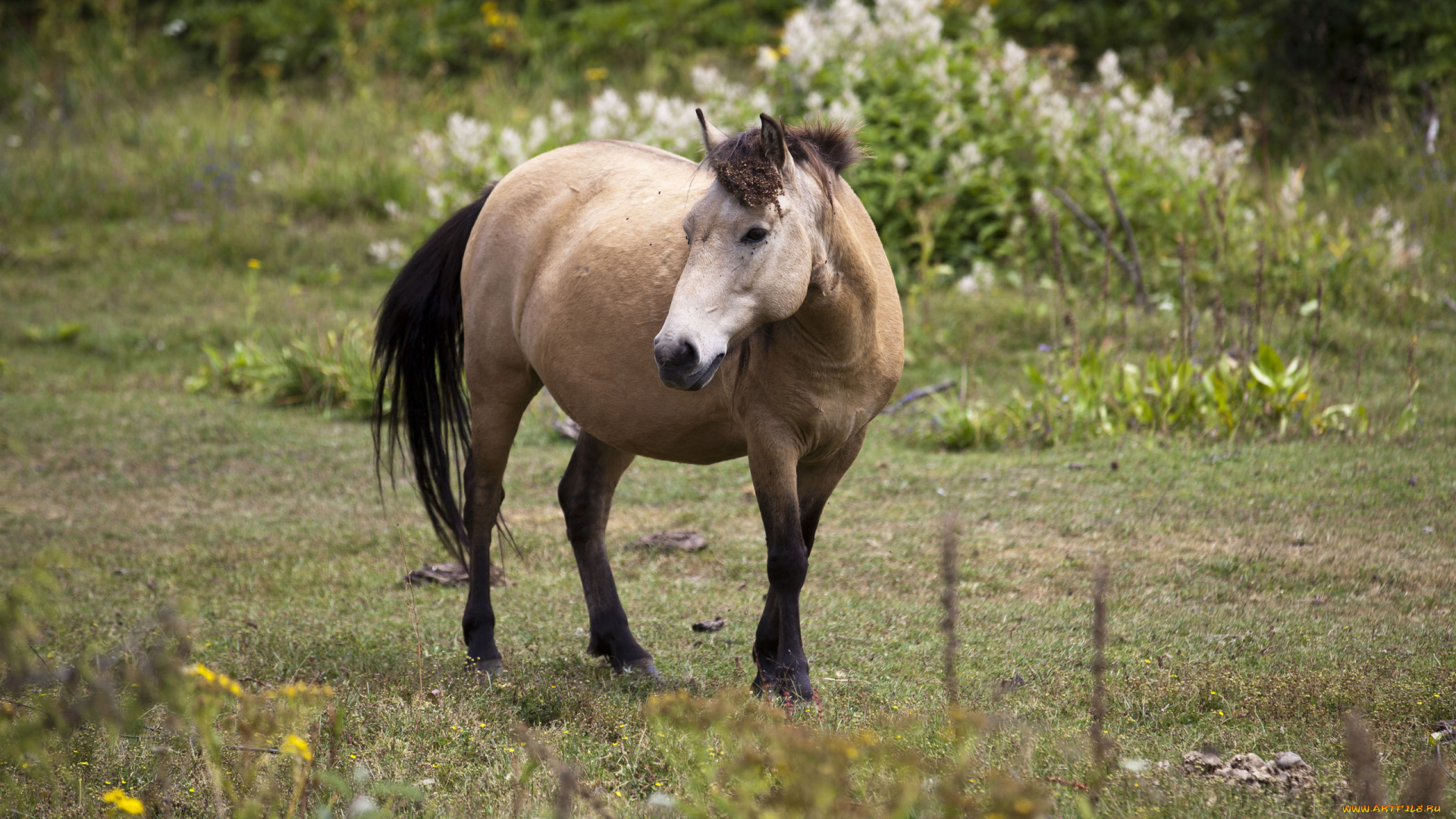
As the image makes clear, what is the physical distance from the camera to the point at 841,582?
4.75m

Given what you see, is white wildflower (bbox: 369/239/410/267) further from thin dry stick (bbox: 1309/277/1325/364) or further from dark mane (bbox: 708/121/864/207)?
dark mane (bbox: 708/121/864/207)

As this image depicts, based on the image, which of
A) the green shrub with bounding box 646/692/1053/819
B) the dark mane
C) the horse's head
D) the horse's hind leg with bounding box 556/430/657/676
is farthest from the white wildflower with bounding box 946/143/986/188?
the green shrub with bounding box 646/692/1053/819

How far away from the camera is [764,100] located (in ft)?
29.5

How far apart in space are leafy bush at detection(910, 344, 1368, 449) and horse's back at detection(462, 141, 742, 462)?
122 inches

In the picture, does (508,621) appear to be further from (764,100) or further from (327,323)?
(764,100)

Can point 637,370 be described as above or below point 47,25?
below

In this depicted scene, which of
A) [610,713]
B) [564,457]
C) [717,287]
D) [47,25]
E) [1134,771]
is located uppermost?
[47,25]

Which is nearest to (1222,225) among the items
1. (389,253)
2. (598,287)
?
(598,287)

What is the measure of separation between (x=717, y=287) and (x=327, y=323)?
6801 mm

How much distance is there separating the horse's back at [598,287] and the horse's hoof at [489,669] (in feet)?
2.96

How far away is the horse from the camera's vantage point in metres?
2.79

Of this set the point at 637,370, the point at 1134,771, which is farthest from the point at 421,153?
the point at 1134,771

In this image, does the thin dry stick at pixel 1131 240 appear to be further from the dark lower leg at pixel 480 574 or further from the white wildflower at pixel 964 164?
the dark lower leg at pixel 480 574

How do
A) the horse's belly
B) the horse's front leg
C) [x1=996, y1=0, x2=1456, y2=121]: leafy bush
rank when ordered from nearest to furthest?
the horse's front leg → the horse's belly → [x1=996, y1=0, x2=1456, y2=121]: leafy bush
